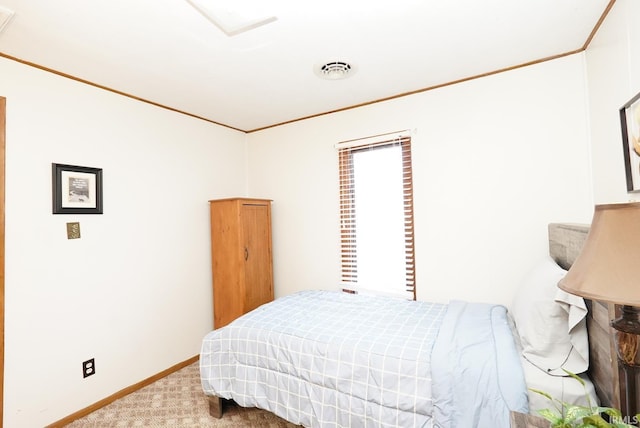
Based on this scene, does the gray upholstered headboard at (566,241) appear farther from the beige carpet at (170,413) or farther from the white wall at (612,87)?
the beige carpet at (170,413)

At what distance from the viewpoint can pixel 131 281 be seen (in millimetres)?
2646

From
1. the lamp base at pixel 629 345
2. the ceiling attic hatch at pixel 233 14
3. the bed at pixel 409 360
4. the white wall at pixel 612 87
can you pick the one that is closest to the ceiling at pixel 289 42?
the ceiling attic hatch at pixel 233 14

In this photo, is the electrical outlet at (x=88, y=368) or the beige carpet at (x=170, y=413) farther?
the electrical outlet at (x=88, y=368)

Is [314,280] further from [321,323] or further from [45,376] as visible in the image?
[45,376]

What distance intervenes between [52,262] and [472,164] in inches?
126

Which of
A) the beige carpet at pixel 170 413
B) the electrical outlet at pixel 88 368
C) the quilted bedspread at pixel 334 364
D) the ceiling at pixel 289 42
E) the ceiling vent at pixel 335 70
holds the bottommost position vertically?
the beige carpet at pixel 170 413

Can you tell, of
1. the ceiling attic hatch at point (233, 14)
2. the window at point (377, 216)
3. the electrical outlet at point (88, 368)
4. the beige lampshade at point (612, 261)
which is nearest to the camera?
the beige lampshade at point (612, 261)

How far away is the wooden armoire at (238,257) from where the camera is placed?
3.07 metres

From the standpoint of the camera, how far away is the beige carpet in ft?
7.07

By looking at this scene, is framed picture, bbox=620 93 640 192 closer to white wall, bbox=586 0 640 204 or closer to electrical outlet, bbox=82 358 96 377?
white wall, bbox=586 0 640 204

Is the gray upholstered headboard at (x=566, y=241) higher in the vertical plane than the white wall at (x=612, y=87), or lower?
lower

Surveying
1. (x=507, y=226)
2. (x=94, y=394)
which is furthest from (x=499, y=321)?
(x=94, y=394)

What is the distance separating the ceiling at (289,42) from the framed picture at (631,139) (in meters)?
0.66

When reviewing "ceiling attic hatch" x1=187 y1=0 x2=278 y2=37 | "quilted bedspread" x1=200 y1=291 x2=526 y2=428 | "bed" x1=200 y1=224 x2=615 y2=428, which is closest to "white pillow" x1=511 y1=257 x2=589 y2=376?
"bed" x1=200 y1=224 x2=615 y2=428
